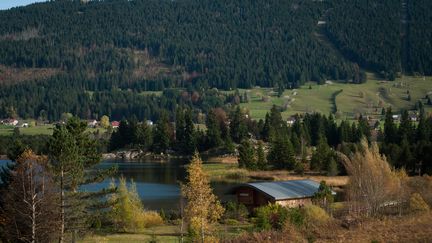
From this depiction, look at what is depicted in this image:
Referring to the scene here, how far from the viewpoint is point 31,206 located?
113 ft

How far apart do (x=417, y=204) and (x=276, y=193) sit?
12.8m

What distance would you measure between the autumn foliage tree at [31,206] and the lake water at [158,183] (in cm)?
1216

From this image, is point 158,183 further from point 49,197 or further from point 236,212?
point 49,197

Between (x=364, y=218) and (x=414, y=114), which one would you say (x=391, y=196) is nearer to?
(x=364, y=218)

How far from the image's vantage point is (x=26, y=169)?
37438 millimetres

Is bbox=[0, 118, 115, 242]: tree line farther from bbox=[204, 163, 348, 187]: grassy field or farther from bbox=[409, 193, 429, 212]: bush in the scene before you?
bbox=[204, 163, 348, 187]: grassy field

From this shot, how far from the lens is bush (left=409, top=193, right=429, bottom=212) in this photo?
164 feet

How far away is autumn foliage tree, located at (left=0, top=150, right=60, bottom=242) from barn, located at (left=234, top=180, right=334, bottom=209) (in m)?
25.1

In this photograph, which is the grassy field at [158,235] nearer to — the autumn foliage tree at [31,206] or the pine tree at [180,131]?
the autumn foliage tree at [31,206]

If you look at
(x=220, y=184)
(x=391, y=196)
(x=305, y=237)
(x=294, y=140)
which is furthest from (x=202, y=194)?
(x=294, y=140)

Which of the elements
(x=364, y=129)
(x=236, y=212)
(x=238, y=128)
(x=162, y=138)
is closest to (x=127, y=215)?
(x=236, y=212)

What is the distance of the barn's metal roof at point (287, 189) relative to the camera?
57509 millimetres

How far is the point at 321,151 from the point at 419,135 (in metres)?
22.7

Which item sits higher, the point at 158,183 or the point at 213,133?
the point at 213,133
